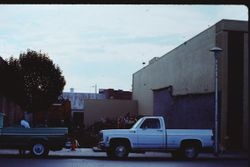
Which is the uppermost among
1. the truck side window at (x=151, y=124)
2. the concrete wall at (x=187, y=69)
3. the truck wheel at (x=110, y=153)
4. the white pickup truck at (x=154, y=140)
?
the concrete wall at (x=187, y=69)

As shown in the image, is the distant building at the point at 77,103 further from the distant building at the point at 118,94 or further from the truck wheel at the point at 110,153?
the truck wheel at the point at 110,153

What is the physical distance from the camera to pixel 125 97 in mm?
86125

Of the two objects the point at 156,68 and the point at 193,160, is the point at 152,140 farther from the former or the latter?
the point at 156,68

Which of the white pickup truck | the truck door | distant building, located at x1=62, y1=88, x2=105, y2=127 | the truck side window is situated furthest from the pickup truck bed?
distant building, located at x1=62, y1=88, x2=105, y2=127

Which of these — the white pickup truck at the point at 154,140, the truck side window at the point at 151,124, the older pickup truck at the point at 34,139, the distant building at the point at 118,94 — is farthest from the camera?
the distant building at the point at 118,94

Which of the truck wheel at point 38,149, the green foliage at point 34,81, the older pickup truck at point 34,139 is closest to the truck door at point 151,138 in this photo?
the older pickup truck at point 34,139

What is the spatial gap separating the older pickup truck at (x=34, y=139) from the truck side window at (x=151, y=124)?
11.6 ft

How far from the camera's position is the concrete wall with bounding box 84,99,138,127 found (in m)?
64.8

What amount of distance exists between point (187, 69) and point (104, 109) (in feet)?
99.4

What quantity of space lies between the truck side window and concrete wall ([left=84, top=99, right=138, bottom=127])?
42.5 meters

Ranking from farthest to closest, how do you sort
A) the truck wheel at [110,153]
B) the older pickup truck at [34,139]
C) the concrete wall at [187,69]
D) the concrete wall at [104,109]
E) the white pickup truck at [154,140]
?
the concrete wall at [104,109] → the concrete wall at [187,69] → the truck wheel at [110,153] → the white pickup truck at [154,140] → the older pickup truck at [34,139]

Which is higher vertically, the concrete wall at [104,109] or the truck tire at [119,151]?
the concrete wall at [104,109]

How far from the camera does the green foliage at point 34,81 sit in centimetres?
4078

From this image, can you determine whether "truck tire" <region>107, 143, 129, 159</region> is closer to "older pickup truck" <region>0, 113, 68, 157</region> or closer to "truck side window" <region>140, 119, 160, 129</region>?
"truck side window" <region>140, 119, 160, 129</region>
